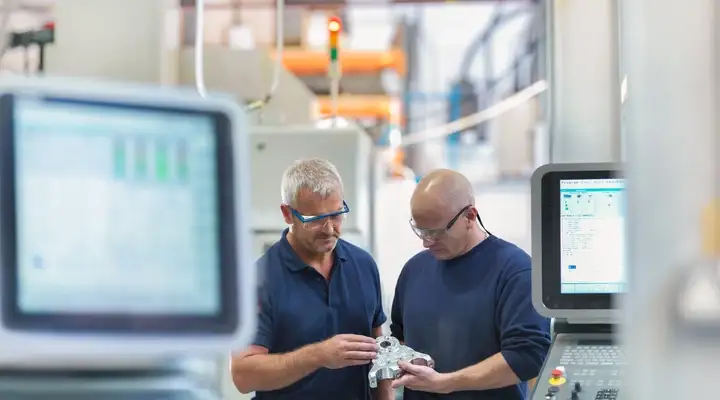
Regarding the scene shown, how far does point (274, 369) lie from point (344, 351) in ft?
0.54

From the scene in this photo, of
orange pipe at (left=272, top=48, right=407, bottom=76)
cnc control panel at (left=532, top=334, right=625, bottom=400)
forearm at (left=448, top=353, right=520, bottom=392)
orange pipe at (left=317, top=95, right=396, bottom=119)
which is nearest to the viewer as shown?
cnc control panel at (left=532, top=334, right=625, bottom=400)

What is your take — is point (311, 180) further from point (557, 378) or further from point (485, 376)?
point (557, 378)

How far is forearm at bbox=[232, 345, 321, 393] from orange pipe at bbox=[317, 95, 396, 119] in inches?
111

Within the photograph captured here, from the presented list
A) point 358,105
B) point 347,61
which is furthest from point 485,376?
point 358,105

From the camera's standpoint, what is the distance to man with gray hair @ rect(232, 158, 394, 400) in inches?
74.4

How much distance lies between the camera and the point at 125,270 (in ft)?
2.14

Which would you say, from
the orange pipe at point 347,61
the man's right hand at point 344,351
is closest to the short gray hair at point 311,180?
the man's right hand at point 344,351

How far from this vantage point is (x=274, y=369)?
5.99ft

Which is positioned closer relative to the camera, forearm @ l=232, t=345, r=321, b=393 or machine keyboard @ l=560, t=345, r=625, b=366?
machine keyboard @ l=560, t=345, r=625, b=366

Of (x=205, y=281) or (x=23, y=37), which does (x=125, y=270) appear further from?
(x=23, y=37)

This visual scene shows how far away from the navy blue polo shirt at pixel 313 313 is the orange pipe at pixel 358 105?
2652 mm

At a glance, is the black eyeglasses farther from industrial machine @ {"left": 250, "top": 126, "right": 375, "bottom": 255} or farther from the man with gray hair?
industrial machine @ {"left": 250, "top": 126, "right": 375, "bottom": 255}

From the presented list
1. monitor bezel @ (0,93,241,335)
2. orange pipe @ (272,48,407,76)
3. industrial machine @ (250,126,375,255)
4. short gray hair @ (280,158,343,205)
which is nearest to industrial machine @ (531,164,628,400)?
short gray hair @ (280,158,343,205)

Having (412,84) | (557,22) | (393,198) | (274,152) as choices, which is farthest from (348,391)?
(412,84)
